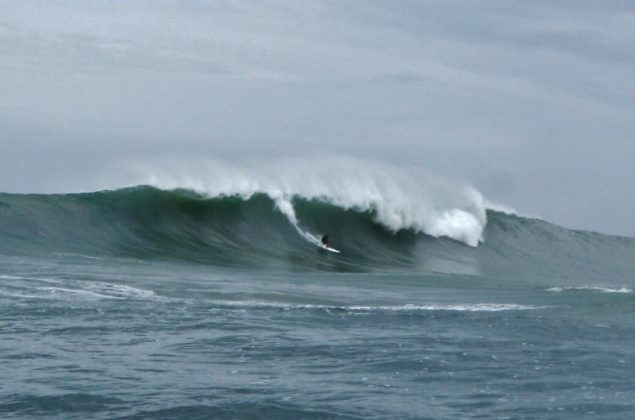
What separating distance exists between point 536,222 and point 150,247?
17030 mm

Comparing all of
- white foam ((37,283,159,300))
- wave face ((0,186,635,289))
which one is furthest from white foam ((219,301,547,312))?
wave face ((0,186,635,289))

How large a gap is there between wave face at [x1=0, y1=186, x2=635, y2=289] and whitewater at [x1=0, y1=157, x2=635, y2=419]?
0.08 m

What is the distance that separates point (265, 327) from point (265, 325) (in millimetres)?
157

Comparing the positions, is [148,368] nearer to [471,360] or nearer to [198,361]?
[198,361]

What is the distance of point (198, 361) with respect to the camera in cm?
1011

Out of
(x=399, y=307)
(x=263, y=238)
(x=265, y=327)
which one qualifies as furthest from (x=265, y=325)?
(x=263, y=238)

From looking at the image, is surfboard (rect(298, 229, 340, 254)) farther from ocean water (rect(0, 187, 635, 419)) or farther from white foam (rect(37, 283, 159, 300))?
white foam (rect(37, 283, 159, 300))

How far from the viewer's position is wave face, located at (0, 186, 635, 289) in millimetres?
22641

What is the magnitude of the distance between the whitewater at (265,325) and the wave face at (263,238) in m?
0.08

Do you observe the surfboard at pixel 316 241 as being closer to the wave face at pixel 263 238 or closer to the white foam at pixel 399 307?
the wave face at pixel 263 238

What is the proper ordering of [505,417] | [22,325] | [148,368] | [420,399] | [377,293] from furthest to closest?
[377,293]
[22,325]
[148,368]
[420,399]
[505,417]

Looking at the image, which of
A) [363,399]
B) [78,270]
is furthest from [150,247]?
[363,399]

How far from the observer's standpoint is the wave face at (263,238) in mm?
22641

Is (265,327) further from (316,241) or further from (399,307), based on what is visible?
(316,241)
